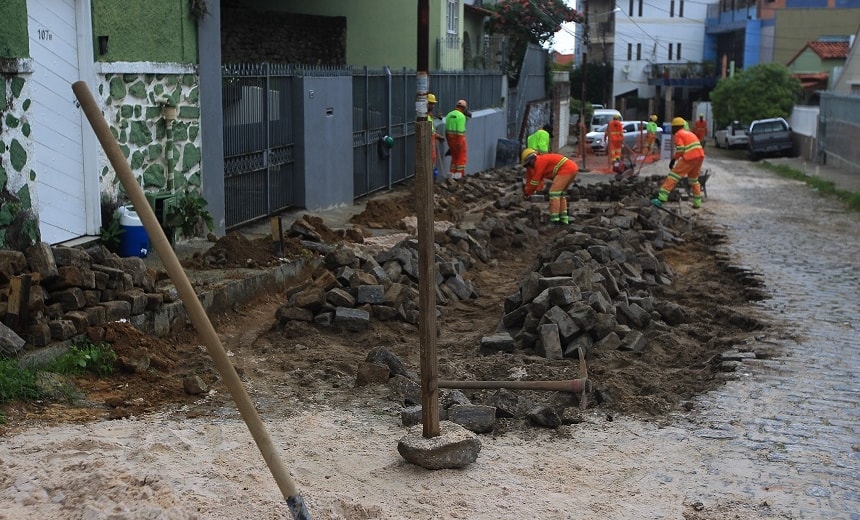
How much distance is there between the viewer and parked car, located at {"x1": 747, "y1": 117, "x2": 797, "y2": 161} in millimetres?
38406

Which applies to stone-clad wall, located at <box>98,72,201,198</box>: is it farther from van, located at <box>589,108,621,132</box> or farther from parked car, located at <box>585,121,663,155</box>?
van, located at <box>589,108,621,132</box>

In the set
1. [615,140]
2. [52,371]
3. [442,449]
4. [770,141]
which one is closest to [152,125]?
[52,371]

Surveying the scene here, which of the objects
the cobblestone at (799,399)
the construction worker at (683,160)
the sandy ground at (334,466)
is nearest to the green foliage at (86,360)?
the sandy ground at (334,466)

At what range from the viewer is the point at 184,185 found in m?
11.9

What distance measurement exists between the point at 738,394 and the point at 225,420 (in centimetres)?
368

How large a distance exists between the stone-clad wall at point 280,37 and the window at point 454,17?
4.18 m

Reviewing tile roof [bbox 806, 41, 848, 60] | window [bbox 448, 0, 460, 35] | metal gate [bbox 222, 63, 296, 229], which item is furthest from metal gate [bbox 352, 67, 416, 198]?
tile roof [bbox 806, 41, 848, 60]

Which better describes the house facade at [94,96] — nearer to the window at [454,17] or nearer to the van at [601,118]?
the window at [454,17]

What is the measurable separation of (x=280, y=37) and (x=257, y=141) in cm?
1187

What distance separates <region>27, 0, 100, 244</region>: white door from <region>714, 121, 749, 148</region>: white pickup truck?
37495mm

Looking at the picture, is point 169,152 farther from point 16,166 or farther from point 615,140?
point 615,140

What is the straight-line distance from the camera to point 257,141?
543 inches

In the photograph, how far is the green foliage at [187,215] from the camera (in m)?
11.4

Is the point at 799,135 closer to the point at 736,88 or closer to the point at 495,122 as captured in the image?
the point at 736,88
